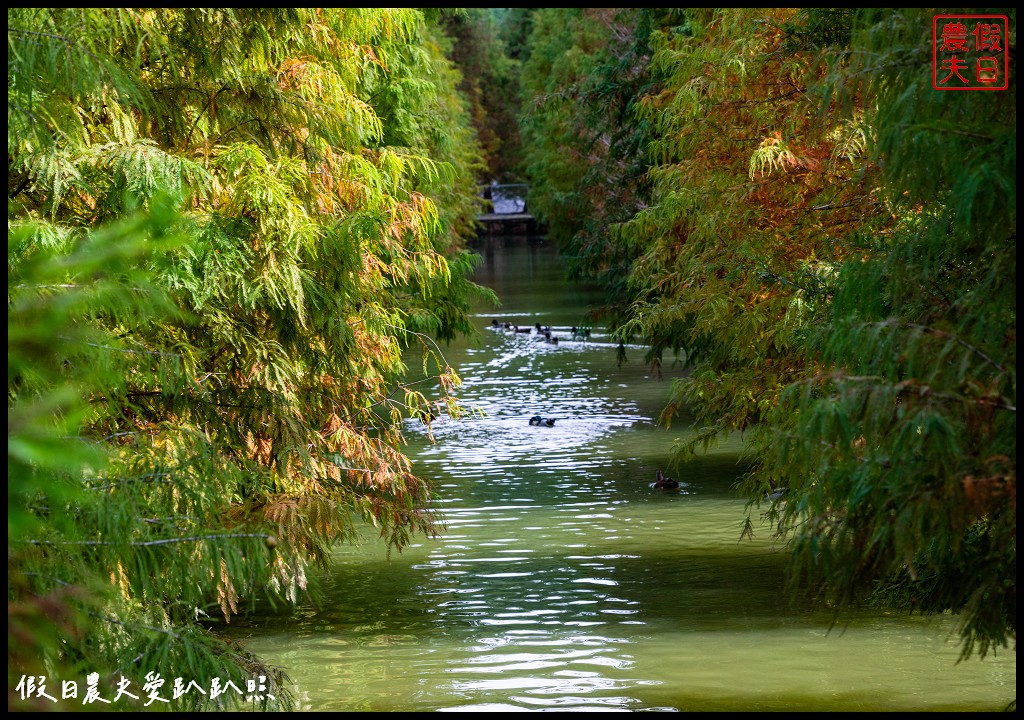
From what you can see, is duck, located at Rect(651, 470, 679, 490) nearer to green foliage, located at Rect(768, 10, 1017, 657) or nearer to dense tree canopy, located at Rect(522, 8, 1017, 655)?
dense tree canopy, located at Rect(522, 8, 1017, 655)

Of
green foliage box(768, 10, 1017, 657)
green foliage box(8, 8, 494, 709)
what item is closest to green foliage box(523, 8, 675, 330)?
green foliage box(8, 8, 494, 709)

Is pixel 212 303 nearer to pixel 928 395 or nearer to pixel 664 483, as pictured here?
pixel 928 395

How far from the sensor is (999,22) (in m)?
3.80

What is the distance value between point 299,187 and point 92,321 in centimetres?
305

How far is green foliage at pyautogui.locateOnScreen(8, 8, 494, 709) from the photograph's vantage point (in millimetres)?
4473

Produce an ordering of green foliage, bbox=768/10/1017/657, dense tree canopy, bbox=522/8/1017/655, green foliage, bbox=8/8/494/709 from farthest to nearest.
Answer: green foliage, bbox=8/8/494/709 < dense tree canopy, bbox=522/8/1017/655 < green foliage, bbox=768/10/1017/657

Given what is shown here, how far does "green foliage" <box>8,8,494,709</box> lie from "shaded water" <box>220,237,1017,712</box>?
119 cm

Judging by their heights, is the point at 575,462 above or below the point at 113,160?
below

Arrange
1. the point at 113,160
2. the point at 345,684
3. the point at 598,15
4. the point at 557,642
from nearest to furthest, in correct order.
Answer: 1. the point at 113,160
2. the point at 345,684
3. the point at 557,642
4. the point at 598,15

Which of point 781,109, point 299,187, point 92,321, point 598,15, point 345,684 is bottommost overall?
point 345,684

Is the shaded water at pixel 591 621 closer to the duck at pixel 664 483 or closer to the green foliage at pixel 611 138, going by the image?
the duck at pixel 664 483

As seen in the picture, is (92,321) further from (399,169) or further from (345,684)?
(399,169)

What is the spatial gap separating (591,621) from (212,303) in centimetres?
440

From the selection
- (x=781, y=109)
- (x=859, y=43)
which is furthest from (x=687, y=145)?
(x=859, y=43)
